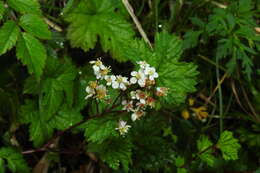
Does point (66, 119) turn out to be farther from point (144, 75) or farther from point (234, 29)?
point (234, 29)

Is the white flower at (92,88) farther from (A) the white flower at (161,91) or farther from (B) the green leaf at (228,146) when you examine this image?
(B) the green leaf at (228,146)

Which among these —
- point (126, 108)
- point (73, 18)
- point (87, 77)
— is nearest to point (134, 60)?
point (126, 108)

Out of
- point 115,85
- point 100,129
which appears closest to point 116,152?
point 100,129

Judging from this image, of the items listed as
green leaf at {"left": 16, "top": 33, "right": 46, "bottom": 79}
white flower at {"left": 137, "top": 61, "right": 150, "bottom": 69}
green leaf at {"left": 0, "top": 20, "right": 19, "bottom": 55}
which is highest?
green leaf at {"left": 0, "top": 20, "right": 19, "bottom": 55}

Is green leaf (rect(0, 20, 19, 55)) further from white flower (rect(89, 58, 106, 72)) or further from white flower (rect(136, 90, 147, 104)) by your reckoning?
white flower (rect(136, 90, 147, 104))

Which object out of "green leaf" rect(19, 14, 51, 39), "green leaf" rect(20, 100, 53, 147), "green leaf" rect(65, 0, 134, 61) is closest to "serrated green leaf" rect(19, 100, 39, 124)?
"green leaf" rect(20, 100, 53, 147)

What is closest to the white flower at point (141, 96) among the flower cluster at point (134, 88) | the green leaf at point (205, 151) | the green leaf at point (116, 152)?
the flower cluster at point (134, 88)

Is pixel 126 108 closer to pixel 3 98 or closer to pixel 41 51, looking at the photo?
pixel 41 51
